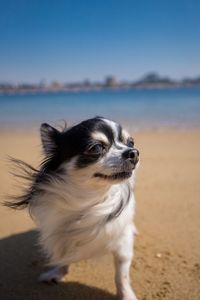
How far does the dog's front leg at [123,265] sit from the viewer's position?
8.24 feet

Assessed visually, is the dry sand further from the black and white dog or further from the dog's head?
the dog's head

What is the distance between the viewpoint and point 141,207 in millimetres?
4148

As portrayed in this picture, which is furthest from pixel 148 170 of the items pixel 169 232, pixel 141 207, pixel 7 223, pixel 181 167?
pixel 7 223

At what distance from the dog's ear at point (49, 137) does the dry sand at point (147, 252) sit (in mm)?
987

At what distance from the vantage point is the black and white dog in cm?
237

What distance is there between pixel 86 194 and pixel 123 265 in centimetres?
60

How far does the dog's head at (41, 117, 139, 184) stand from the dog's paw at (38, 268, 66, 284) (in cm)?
84

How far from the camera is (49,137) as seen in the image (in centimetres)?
260

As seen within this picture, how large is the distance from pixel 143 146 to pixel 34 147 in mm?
2243

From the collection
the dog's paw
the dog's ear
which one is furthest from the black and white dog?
the dog's paw

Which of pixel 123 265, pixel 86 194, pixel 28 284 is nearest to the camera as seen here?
pixel 86 194

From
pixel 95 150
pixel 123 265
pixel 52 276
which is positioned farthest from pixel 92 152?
pixel 52 276

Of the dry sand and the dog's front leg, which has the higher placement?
the dog's front leg

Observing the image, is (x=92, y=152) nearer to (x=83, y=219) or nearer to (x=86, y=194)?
(x=86, y=194)
